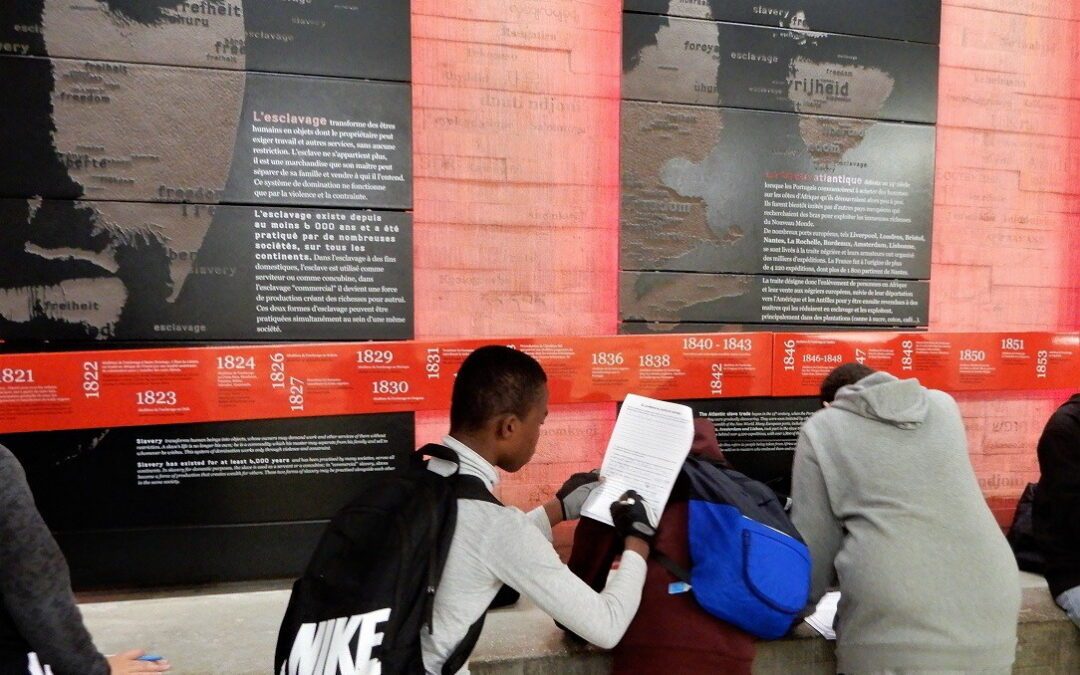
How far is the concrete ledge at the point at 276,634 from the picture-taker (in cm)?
195

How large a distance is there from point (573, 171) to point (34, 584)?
7.55 ft

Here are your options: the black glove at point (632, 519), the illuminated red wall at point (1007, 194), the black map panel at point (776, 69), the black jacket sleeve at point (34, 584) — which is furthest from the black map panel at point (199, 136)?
the illuminated red wall at point (1007, 194)

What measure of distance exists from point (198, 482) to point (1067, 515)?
10.2 feet

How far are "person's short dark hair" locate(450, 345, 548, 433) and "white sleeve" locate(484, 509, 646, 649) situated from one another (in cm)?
22

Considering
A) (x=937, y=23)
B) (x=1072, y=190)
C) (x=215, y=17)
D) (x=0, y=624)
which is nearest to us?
(x=0, y=624)

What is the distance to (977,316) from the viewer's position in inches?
127

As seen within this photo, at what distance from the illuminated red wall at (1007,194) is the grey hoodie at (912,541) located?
1.84 m

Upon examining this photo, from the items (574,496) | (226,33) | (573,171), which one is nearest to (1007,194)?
(573,171)

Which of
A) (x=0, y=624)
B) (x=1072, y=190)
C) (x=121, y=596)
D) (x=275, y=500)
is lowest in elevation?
(x=121, y=596)

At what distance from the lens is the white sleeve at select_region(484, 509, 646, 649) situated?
1.27 metres

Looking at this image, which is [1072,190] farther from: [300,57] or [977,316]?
[300,57]

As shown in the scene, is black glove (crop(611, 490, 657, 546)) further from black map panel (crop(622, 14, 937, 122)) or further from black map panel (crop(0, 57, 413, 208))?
black map panel (crop(622, 14, 937, 122))

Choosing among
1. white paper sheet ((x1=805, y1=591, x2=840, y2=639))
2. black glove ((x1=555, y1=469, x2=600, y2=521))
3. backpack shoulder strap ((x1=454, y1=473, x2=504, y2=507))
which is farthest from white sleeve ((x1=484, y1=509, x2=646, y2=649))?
white paper sheet ((x1=805, y1=591, x2=840, y2=639))

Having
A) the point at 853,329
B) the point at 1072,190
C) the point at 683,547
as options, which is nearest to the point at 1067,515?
the point at 853,329
